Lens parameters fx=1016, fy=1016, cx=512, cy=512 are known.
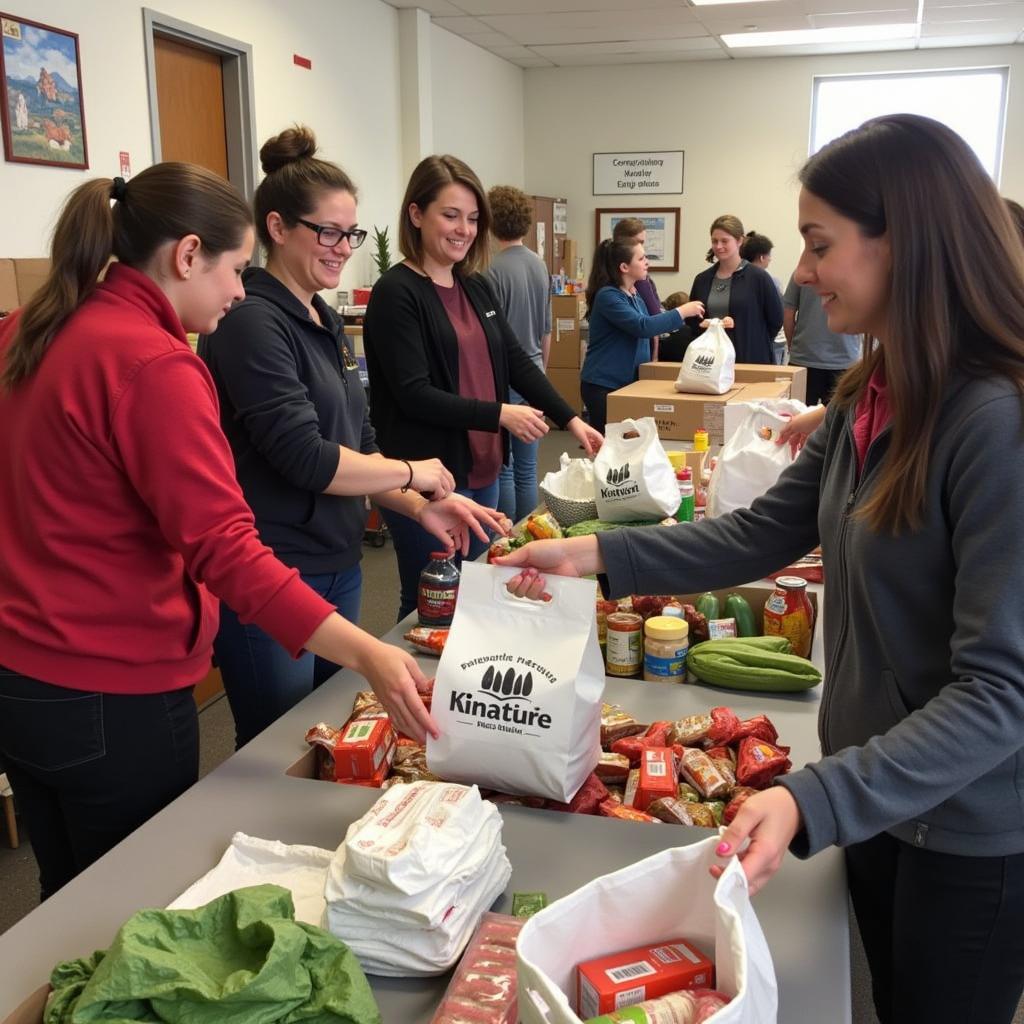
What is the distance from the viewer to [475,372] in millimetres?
2648

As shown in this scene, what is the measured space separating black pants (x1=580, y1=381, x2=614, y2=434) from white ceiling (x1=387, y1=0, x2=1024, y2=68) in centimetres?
332

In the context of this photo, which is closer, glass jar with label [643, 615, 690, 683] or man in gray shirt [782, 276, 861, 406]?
glass jar with label [643, 615, 690, 683]

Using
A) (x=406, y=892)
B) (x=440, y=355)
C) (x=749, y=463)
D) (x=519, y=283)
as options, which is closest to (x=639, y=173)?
(x=519, y=283)

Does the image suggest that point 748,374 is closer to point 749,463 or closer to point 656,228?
point 749,463

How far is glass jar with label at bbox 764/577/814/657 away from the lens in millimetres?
1808

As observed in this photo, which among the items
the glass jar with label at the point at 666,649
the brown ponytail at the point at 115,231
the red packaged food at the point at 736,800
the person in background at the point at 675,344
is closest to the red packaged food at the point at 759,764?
the red packaged food at the point at 736,800

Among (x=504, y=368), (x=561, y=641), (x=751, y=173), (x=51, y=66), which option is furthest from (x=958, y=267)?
(x=751, y=173)

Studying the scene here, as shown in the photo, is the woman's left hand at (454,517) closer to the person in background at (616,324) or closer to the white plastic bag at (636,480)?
the white plastic bag at (636,480)

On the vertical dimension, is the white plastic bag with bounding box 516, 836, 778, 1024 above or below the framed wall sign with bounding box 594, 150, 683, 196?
below

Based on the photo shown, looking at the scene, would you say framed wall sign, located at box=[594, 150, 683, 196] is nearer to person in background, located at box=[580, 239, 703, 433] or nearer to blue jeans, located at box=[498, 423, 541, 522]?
person in background, located at box=[580, 239, 703, 433]

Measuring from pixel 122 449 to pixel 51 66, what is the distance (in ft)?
10.7

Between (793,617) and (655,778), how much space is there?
1.89 ft

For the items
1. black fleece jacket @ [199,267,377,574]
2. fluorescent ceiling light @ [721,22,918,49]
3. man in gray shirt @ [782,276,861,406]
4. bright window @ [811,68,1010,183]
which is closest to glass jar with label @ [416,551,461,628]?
black fleece jacket @ [199,267,377,574]

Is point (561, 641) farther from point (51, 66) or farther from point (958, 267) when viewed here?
point (51, 66)
